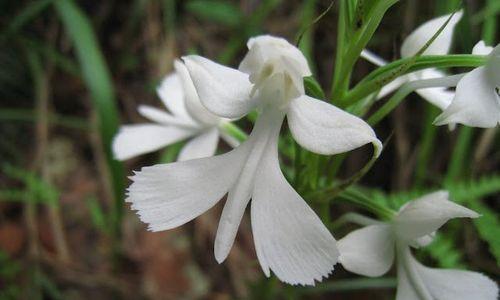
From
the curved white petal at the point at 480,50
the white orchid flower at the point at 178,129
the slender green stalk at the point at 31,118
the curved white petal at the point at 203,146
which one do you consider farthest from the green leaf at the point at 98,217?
the curved white petal at the point at 480,50

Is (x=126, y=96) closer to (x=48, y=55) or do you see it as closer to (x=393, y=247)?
(x=48, y=55)

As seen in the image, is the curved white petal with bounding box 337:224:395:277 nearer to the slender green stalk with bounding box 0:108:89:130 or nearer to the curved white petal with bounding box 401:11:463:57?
the curved white petal with bounding box 401:11:463:57

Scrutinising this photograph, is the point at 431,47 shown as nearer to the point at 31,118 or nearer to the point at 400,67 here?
the point at 400,67

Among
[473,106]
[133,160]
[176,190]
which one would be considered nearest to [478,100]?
[473,106]

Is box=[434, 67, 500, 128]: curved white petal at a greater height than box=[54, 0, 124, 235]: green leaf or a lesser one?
lesser

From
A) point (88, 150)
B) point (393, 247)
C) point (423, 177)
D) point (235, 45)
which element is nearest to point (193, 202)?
point (393, 247)

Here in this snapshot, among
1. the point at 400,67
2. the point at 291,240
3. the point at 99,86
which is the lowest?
the point at 291,240

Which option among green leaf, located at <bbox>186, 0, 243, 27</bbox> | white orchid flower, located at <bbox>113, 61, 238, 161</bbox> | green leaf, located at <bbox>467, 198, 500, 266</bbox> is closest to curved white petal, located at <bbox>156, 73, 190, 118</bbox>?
white orchid flower, located at <bbox>113, 61, 238, 161</bbox>
